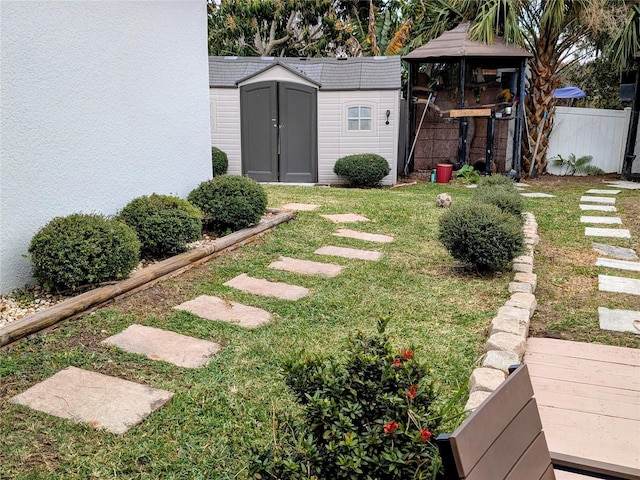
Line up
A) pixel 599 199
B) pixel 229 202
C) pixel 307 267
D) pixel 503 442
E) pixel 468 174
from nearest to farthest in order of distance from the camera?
1. pixel 503 442
2. pixel 307 267
3. pixel 229 202
4. pixel 599 199
5. pixel 468 174

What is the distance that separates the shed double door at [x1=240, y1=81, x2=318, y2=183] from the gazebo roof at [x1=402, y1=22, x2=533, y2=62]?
9.28 ft

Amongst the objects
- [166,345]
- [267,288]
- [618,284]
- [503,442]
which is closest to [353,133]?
[618,284]

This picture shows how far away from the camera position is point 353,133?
12.1 m

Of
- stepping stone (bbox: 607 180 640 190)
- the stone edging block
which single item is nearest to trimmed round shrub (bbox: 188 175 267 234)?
the stone edging block

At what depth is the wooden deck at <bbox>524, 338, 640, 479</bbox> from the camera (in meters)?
2.58

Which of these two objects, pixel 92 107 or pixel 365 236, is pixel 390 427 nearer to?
pixel 92 107

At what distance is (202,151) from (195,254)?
7.07 feet

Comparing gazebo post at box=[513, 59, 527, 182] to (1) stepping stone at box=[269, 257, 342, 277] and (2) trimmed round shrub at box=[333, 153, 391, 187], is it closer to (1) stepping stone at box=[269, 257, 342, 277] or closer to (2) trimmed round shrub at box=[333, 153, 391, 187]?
(2) trimmed round shrub at box=[333, 153, 391, 187]

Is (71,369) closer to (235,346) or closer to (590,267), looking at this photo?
(235,346)

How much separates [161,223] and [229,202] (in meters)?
1.22

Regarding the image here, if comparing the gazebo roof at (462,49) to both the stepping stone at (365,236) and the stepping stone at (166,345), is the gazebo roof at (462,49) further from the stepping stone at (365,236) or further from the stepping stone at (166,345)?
the stepping stone at (166,345)

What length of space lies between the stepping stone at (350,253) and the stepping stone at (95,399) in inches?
127

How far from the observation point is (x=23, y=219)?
14.4 feet

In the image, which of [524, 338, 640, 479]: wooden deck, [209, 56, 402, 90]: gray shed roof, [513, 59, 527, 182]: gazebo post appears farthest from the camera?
[513, 59, 527, 182]: gazebo post
